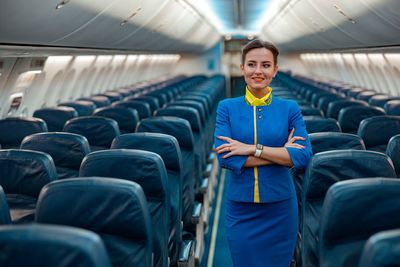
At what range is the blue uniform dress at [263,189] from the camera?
2.89 metres

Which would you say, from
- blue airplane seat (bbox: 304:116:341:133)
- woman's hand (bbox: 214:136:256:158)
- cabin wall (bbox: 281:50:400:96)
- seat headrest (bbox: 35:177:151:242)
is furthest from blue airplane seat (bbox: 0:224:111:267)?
cabin wall (bbox: 281:50:400:96)

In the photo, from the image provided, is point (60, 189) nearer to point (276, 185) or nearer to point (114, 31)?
point (276, 185)

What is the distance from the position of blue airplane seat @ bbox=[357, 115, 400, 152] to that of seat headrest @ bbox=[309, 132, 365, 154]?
1.13 metres

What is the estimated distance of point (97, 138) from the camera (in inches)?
229

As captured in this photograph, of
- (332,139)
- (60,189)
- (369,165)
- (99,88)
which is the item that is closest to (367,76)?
(99,88)

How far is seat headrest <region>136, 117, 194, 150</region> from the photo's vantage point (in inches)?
211

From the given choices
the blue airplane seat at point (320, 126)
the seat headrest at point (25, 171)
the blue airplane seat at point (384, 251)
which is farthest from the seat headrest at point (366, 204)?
the blue airplane seat at point (320, 126)

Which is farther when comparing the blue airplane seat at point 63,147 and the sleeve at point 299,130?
the blue airplane seat at point 63,147

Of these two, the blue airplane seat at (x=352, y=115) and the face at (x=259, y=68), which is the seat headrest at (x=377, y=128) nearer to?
the blue airplane seat at (x=352, y=115)

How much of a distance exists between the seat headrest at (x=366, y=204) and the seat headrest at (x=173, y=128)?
295cm

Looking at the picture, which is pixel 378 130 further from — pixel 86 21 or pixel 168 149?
pixel 86 21

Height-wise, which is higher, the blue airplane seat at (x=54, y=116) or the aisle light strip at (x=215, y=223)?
the blue airplane seat at (x=54, y=116)

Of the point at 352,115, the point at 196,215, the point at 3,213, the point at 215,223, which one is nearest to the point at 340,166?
the point at 196,215

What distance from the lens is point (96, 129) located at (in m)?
5.81
